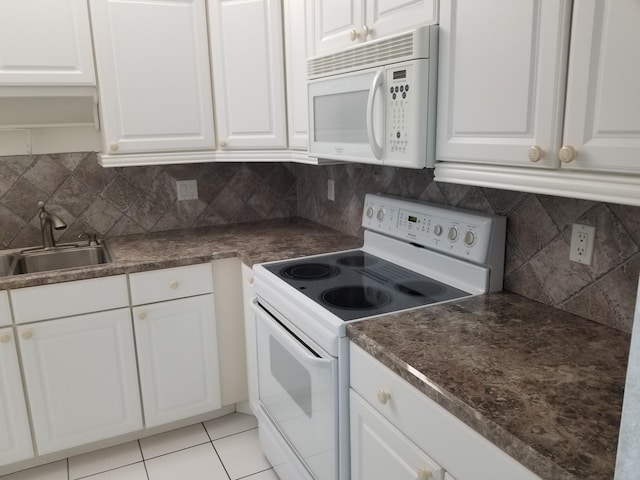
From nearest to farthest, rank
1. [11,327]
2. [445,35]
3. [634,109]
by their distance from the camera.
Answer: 1. [634,109]
2. [445,35]
3. [11,327]

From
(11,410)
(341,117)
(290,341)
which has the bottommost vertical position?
(11,410)

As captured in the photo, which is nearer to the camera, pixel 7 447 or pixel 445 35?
pixel 445 35

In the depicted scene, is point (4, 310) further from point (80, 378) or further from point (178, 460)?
point (178, 460)

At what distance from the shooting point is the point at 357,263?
2061mm

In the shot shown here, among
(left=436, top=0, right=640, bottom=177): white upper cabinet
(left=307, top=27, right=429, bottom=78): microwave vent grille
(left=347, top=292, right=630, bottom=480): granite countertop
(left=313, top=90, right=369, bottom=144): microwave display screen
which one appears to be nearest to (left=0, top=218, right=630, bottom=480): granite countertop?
(left=347, top=292, right=630, bottom=480): granite countertop

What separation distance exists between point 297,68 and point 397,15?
2.46ft

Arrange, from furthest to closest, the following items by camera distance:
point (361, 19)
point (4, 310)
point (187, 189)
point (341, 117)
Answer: point (187, 189), point (4, 310), point (341, 117), point (361, 19)

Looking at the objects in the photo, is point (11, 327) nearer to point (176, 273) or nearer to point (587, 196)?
point (176, 273)

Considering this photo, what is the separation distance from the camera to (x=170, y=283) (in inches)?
86.3

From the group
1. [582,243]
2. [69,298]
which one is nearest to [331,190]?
[69,298]

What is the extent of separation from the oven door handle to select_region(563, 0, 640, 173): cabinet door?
866 millimetres

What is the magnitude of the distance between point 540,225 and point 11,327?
6.49ft

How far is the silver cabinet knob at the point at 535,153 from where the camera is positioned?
3.57 feet

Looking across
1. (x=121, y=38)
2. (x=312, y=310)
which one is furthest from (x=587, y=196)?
(x=121, y=38)
